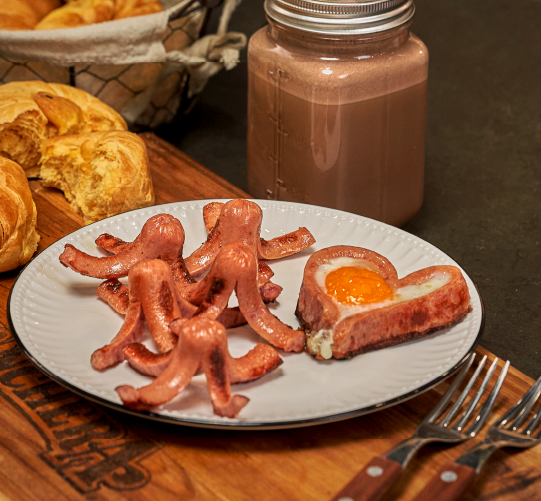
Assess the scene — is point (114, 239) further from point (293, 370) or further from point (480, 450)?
point (480, 450)

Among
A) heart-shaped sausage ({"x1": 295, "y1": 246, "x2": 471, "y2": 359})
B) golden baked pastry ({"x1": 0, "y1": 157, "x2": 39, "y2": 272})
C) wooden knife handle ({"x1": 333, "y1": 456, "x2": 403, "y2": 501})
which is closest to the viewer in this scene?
wooden knife handle ({"x1": 333, "y1": 456, "x2": 403, "y2": 501})

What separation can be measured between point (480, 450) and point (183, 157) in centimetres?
118

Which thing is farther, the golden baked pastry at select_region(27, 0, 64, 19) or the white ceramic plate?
the golden baked pastry at select_region(27, 0, 64, 19)

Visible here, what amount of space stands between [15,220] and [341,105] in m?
0.67

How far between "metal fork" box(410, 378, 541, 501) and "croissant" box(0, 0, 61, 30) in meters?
1.52

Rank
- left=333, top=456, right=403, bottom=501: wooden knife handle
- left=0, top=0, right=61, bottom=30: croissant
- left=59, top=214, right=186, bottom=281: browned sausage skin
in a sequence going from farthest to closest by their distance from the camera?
left=0, top=0, right=61, bottom=30: croissant → left=59, top=214, right=186, bottom=281: browned sausage skin → left=333, top=456, right=403, bottom=501: wooden knife handle

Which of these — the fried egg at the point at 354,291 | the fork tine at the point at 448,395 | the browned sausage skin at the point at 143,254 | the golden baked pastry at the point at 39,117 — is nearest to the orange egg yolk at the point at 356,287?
the fried egg at the point at 354,291

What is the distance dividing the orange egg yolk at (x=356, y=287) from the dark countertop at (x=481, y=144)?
412 mm

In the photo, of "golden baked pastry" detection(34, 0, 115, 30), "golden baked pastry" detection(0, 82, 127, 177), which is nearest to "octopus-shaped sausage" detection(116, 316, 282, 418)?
"golden baked pastry" detection(0, 82, 127, 177)

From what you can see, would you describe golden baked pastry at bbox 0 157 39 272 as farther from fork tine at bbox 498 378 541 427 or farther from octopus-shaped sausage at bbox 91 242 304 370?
fork tine at bbox 498 378 541 427

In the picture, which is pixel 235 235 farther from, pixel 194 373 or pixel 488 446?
pixel 488 446

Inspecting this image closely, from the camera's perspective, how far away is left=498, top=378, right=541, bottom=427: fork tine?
1.07 metres

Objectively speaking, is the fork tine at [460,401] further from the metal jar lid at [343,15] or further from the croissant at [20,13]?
the croissant at [20,13]

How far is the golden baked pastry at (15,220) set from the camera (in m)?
1.38
